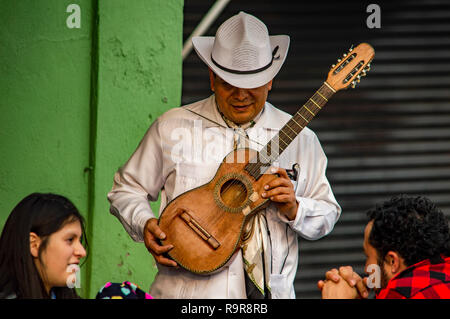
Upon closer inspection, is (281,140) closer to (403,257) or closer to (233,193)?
(233,193)

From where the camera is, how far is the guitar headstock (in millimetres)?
3930

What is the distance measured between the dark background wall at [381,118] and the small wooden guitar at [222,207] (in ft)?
5.80

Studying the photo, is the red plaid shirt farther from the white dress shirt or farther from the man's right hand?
the man's right hand

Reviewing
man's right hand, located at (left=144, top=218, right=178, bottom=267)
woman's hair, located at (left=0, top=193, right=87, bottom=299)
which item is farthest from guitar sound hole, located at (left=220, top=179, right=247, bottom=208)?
woman's hair, located at (left=0, top=193, right=87, bottom=299)

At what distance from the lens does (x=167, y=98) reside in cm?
495

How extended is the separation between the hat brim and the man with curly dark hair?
0.91 metres

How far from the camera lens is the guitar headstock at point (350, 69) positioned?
3.93 metres

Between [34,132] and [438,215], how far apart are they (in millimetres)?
2627

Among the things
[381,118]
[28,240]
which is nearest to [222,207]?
[28,240]

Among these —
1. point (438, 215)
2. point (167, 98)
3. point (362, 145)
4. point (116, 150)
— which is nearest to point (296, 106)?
point (362, 145)

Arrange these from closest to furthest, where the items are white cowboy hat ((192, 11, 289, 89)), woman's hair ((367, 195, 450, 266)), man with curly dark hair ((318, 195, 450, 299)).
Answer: man with curly dark hair ((318, 195, 450, 299)) → woman's hair ((367, 195, 450, 266)) → white cowboy hat ((192, 11, 289, 89))

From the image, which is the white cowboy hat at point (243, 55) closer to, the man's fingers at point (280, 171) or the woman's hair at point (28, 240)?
the man's fingers at point (280, 171)

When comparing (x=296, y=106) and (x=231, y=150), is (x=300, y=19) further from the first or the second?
(x=231, y=150)

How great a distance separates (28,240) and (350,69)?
1898mm
